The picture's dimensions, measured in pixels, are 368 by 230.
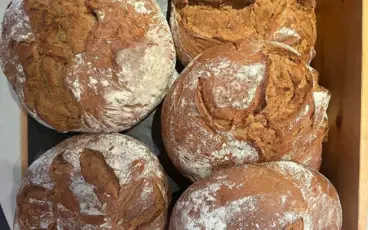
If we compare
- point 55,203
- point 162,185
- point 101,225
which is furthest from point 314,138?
point 55,203

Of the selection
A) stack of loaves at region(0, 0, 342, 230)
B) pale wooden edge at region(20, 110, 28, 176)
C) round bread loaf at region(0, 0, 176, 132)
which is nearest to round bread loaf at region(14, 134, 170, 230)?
stack of loaves at region(0, 0, 342, 230)

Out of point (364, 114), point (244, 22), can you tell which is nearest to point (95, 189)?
point (244, 22)

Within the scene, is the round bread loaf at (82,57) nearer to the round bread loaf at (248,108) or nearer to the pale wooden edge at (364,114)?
the round bread loaf at (248,108)

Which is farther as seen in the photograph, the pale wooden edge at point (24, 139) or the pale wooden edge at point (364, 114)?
the pale wooden edge at point (24, 139)

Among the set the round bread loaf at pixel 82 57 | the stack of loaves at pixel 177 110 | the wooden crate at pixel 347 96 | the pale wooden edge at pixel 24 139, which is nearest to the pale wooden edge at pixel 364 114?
the wooden crate at pixel 347 96

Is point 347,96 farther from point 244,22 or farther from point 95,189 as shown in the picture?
point 95,189

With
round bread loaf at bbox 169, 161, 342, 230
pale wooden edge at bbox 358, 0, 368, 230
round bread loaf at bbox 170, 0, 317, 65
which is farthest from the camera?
round bread loaf at bbox 170, 0, 317, 65

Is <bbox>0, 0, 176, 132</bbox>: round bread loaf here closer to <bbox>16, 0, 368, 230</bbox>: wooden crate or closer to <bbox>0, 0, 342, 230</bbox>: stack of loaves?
<bbox>0, 0, 342, 230</bbox>: stack of loaves
